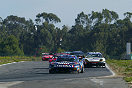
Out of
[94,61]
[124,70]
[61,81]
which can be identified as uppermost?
[94,61]

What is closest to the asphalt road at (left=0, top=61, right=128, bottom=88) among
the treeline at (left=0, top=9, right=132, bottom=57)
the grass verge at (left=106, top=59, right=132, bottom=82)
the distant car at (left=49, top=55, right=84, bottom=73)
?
the grass verge at (left=106, top=59, right=132, bottom=82)

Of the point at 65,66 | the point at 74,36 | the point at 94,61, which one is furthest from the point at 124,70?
the point at 74,36

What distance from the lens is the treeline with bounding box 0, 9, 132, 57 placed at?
121 metres

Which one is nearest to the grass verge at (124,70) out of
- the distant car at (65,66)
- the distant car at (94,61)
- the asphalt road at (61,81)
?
the asphalt road at (61,81)

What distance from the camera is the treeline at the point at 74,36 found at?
12144cm

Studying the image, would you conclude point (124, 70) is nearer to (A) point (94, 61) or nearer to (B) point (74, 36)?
(A) point (94, 61)

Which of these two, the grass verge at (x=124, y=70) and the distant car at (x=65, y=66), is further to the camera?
the distant car at (x=65, y=66)

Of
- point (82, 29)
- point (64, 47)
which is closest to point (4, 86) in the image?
point (64, 47)

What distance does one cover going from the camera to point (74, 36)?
139250 millimetres

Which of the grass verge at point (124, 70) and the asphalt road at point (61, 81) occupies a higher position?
Answer: the grass verge at point (124, 70)

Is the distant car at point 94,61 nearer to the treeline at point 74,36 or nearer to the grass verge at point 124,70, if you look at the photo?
the grass verge at point 124,70

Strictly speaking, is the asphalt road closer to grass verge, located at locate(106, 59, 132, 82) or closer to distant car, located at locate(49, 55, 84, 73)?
grass verge, located at locate(106, 59, 132, 82)

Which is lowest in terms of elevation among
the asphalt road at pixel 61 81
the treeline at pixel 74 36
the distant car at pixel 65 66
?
the asphalt road at pixel 61 81

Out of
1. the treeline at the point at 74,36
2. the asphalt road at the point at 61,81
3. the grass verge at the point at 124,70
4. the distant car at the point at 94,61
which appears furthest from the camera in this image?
the treeline at the point at 74,36
